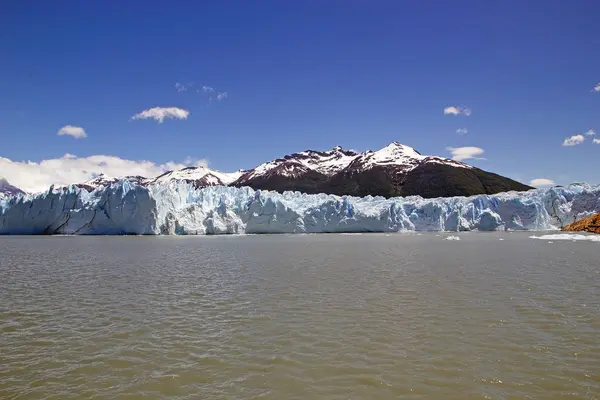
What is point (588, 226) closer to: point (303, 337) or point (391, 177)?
point (303, 337)

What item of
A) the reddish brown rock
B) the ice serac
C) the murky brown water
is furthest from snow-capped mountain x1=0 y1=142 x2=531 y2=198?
the murky brown water

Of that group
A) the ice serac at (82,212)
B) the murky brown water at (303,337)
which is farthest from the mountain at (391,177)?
the murky brown water at (303,337)

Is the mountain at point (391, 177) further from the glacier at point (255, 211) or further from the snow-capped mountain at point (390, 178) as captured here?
the glacier at point (255, 211)

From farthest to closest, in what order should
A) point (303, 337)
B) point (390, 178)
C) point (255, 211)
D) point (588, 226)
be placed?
point (390, 178) < point (255, 211) < point (588, 226) < point (303, 337)

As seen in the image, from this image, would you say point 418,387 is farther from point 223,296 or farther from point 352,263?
point 352,263

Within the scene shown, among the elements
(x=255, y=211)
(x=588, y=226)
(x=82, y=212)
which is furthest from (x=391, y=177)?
(x=82, y=212)
